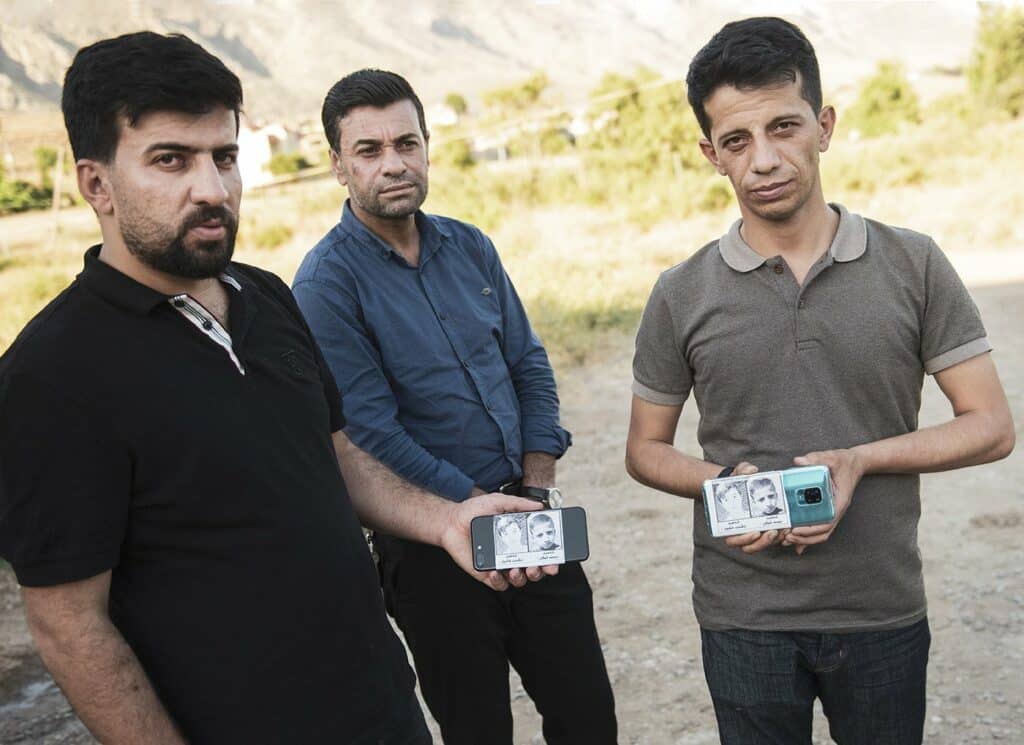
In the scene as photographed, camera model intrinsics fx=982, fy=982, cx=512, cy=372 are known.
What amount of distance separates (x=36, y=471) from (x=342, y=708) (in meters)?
0.78

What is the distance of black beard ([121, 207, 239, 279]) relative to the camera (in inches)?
74.3

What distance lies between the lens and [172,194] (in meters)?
1.89

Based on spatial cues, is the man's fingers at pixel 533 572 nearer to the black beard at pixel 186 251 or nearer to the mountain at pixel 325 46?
the black beard at pixel 186 251

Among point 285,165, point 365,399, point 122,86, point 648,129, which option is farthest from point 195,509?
point 285,165

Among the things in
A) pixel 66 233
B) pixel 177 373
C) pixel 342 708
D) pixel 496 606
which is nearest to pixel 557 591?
pixel 496 606

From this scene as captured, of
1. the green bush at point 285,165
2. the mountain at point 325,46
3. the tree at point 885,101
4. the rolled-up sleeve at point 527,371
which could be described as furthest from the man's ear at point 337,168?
the mountain at point 325,46

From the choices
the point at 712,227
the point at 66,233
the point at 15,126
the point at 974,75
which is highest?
the point at 15,126

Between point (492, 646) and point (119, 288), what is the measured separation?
5.60 feet

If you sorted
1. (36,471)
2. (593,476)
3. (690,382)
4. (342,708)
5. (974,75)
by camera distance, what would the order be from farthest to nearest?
(974,75) → (593,476) → (690,382) → (342,708) → (36,471)

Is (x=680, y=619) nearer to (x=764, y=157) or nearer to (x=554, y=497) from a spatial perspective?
(x=554, y=497)

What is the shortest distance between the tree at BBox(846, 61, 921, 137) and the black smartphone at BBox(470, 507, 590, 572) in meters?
38.3

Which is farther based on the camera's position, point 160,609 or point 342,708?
point 342,708

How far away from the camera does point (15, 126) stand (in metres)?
46.4

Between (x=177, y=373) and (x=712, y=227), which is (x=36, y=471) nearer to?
(x=177, y=373)
